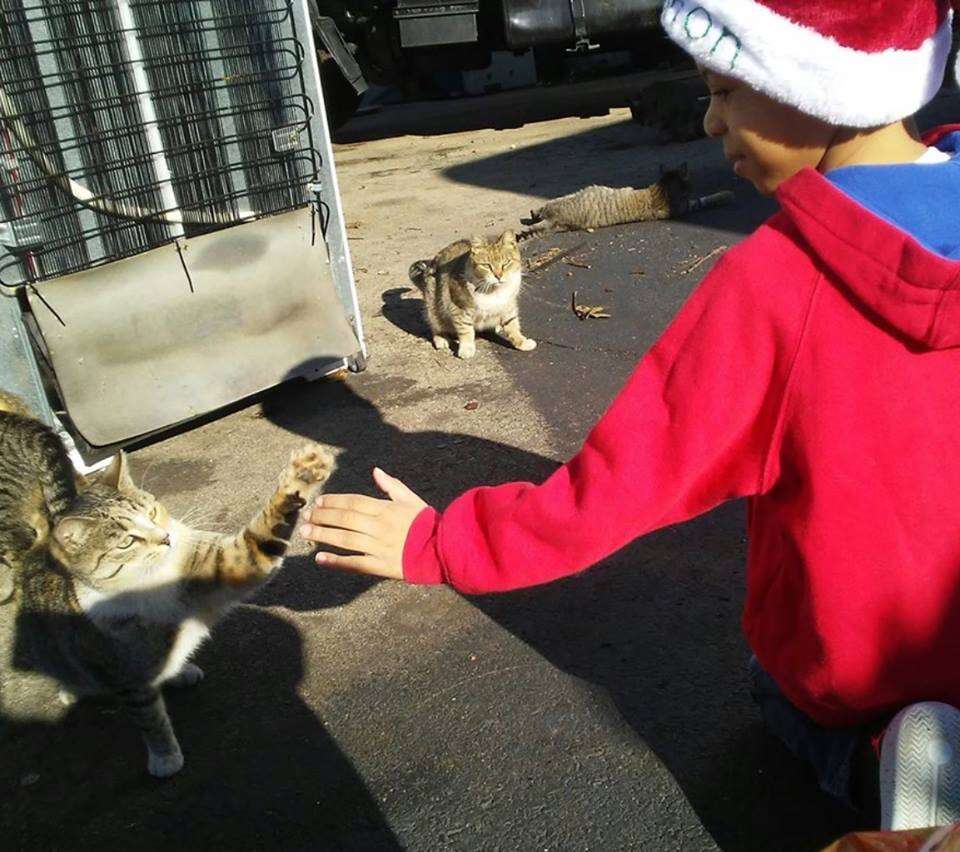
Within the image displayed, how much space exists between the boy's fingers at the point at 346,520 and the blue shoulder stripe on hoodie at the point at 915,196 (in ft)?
2.87

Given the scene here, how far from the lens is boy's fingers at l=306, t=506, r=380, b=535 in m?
1.50

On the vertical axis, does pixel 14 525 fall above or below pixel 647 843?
above

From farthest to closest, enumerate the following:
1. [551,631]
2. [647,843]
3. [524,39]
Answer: [524,39] < [551,631] < [647,843]

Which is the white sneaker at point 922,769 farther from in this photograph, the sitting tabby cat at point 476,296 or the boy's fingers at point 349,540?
the sitting tabby cat at point 476,296

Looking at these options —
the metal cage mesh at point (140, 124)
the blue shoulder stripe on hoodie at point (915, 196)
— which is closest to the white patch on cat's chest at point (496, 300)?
the metal cage mesh at point (140, 124)

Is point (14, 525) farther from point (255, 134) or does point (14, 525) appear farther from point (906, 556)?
point (906, 556)

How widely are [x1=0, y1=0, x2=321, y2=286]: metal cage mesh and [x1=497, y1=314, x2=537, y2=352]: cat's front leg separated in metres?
1.25

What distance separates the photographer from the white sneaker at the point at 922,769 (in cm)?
129

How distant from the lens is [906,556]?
1432 mm

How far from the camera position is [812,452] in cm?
138

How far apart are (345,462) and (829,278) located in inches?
106

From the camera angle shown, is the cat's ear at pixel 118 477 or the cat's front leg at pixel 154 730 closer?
the cat's front leg at pixel 154 730

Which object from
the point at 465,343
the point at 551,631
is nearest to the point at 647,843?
the point at 551,631

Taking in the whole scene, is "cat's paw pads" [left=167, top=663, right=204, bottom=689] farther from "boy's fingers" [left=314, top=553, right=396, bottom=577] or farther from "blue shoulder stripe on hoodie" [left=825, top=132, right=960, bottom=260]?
"blue shoulder stripe on hoodie" [left=825, top=132, right=960, bottom=260]
